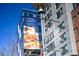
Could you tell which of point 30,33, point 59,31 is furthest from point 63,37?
point 30,33

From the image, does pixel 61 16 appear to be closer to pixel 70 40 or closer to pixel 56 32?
pixel 56 32

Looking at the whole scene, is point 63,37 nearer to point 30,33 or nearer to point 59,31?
point 59,31

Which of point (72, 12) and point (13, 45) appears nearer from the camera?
point (13, 45)

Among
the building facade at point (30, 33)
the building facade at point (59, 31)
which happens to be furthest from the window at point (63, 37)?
the building facade at point (30, 33)

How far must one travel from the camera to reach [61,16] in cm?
791

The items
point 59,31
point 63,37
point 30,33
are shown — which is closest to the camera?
point 30,33

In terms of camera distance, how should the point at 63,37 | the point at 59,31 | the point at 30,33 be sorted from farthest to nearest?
the point at 59,31
the point at 63,37
the point at 30,33

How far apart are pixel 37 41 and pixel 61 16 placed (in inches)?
86.3

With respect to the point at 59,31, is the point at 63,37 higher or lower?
lower

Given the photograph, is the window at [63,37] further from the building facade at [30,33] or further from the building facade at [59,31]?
the building facade at [30,33]

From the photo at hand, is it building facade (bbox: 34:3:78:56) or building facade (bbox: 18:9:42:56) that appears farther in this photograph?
building facade (bbox: 34:3:78:56)

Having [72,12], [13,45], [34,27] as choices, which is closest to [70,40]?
[72,12]

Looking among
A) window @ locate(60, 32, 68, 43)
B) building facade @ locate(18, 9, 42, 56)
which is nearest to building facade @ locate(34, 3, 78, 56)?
window @ locate(60, 32, 68, 43)

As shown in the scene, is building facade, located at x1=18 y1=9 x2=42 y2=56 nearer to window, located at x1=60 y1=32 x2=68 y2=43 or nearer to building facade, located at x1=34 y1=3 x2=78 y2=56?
building facade, located at x1=34 y1=3 x2=78 y2=56
